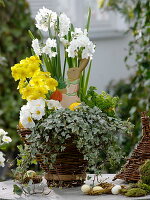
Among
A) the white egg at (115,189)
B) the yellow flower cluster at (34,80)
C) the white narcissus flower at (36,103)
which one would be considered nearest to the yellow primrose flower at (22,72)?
the yellow flower cluster at (34,80)

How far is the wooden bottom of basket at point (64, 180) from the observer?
7.18 ft

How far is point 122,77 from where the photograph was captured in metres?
5.96

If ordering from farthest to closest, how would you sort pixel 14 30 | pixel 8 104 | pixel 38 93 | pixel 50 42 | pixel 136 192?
pixel 14 30, pixel 8 104, pixel 50 42, pixel 38 93, pixel 136 192

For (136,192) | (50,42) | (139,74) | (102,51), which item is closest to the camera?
(136,192)

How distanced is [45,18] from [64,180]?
62 cm

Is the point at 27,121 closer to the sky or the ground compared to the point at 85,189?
closer to the sky

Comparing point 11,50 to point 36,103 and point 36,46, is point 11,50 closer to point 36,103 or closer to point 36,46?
point 36,46

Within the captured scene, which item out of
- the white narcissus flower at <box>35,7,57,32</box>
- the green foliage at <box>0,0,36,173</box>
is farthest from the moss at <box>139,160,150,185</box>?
the green foliage at <box>0,0,36,173</box>

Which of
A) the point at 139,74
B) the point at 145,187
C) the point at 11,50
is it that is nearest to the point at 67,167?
the point at 145,187

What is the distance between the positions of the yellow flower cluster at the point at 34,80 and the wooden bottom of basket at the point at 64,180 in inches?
12.1

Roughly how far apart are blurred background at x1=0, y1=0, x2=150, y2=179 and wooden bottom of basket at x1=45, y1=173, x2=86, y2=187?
0.42m

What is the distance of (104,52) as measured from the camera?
5930mm

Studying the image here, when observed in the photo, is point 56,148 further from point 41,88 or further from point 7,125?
point 7,125

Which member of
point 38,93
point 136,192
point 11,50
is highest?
point 11,50
